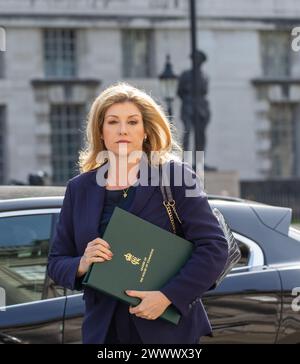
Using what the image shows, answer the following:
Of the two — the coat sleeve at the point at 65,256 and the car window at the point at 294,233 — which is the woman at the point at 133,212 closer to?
the coat sleeve at the point at 65,256

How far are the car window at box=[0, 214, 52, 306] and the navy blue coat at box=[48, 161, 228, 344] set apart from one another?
1300 millimetres

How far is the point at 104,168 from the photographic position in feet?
13.7

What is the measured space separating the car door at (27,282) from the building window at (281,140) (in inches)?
1141

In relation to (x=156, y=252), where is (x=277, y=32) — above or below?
above

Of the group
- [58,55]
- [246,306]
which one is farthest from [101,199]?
[58,55]

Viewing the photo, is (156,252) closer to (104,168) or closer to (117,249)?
(117,249)

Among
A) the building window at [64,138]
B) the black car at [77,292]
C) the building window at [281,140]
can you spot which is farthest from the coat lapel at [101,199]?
the building window at [281,140]

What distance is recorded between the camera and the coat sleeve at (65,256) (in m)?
3.97

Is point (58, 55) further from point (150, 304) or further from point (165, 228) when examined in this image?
point (150, 304)

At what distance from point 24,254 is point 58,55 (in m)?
27.7

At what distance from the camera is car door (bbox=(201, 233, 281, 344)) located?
5.44m

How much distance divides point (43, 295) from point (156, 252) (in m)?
1.62

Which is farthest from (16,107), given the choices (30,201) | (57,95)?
(30,201)
